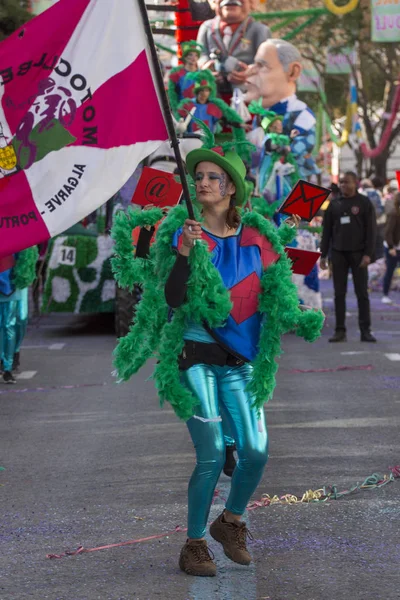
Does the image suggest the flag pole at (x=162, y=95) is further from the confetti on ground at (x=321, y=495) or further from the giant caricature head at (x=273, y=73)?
the giant caricature head at (x=273, y=73)

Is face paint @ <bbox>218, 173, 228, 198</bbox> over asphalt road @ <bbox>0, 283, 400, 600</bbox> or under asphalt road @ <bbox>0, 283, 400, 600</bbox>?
over

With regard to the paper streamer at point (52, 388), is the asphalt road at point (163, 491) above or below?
→ above

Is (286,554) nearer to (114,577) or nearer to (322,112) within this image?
(114,577)

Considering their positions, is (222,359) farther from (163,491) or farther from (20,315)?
(20,315)

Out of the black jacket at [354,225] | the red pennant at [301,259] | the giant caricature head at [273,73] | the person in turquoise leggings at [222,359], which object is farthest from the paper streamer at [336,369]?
the person in turquoise leggings at [222,359]

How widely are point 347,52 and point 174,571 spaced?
3717 cm

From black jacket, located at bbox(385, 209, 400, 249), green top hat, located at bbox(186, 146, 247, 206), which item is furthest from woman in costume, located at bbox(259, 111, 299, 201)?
green top hat, located at bbox(186, 146, 247, 206)

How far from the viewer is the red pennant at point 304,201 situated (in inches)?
279

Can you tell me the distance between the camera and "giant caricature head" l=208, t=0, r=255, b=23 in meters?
18.9

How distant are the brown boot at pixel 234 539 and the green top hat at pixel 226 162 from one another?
136 cm

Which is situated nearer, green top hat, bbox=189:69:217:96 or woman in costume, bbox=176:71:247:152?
woman in costume, bbox=176:71:247:152

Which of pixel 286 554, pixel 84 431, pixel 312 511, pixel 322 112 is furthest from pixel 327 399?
pixel 322 112

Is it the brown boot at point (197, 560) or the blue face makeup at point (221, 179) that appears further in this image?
the blue face makeup at point (221, 179)

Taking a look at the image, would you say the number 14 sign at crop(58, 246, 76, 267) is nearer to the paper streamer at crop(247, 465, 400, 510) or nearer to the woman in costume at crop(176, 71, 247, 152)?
the woman in costume at crop(176, 71, 247, 152)
